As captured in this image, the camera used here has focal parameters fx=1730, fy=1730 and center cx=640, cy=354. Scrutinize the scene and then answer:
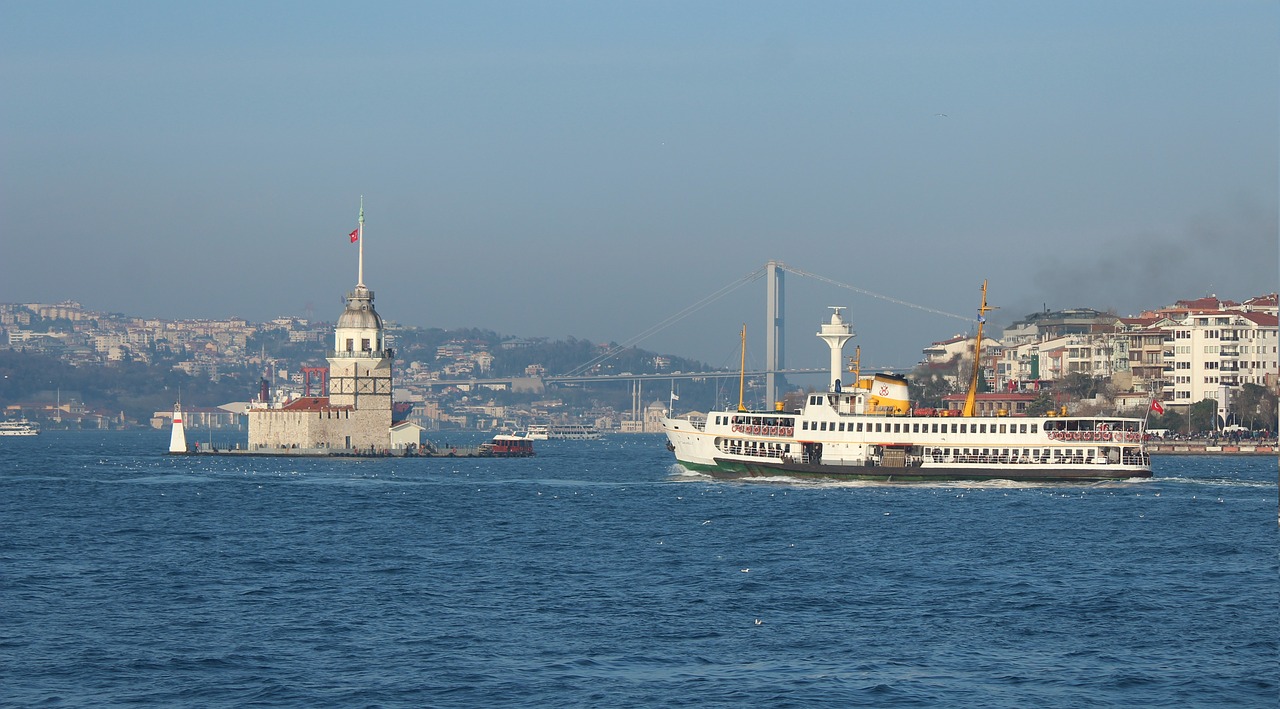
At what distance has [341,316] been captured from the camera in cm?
10194

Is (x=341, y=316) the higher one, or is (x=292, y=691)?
(x=341, y=316)

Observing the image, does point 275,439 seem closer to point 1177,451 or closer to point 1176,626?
point 1177,451

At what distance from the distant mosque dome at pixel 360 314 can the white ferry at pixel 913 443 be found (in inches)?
1511

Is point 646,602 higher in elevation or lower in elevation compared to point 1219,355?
lower

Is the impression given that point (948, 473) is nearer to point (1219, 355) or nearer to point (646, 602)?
point (646, 602)

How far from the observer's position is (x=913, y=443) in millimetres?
65250

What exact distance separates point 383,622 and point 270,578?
6740mm

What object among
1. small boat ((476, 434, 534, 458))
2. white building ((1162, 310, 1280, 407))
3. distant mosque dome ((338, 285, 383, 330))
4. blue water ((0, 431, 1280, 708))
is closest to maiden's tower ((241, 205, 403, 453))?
distant mosque dome ((338, 285, 383, 330))

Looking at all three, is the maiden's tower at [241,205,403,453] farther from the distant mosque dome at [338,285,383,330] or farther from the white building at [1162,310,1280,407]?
the white building at [1162,310,1280,407]

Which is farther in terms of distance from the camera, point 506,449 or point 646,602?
point 506,449

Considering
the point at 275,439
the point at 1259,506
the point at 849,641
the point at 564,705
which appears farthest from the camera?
the point at 275,439

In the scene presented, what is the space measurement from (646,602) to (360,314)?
2864 inches

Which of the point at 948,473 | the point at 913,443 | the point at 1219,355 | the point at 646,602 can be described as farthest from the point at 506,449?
the point at 646,602

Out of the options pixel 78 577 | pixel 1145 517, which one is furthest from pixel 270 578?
pixel 1145 517
